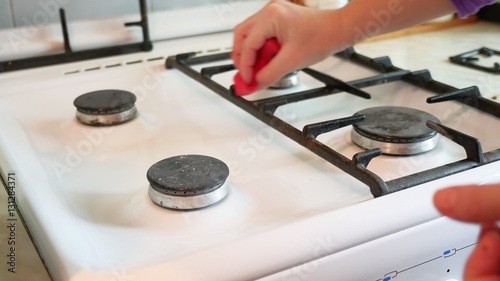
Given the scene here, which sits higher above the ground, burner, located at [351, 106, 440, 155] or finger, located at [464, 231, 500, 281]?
finger, located at [464, 231, 500, 281]

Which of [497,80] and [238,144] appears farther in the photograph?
[497,80]

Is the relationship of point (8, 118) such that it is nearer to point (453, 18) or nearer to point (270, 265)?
point (270, 265)

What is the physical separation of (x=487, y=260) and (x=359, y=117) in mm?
399

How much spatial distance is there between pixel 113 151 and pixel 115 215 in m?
0.15

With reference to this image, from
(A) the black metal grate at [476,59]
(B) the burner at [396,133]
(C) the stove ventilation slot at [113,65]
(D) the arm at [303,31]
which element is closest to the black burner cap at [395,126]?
(B) the burner at [396,133]

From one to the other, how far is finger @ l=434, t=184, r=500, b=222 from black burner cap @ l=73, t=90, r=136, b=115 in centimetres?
52

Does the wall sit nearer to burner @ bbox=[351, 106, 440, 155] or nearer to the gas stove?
the gas stove

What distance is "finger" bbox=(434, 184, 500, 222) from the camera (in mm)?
308

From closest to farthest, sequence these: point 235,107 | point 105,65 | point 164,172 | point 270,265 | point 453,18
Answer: point 270,265
point 164,172
point 235,107
point 105,65
point 453,18

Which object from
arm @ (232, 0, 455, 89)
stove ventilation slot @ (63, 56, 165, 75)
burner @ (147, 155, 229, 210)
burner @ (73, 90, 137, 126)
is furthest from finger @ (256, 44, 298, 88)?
stove ventilation slot @ (63, 56, 165, 75)

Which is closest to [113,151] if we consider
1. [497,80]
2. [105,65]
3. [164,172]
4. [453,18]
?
[164,172]

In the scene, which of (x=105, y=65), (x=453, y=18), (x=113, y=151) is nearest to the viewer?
(x=113, y=151)

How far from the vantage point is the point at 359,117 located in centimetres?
69

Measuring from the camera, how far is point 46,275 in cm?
48
